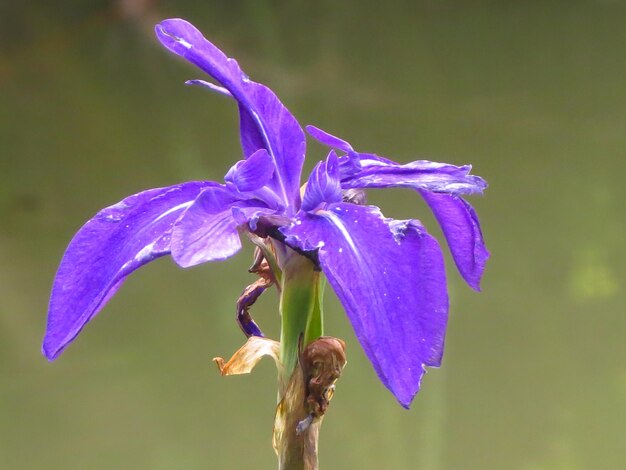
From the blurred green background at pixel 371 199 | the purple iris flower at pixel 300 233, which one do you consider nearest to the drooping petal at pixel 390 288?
the purple iris flower at pixel 300 233

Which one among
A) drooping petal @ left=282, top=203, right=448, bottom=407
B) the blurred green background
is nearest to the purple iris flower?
drooping petal @ left=282, top=203, right=448, bottom=407

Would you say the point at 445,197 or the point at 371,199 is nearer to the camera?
the point at 445,197

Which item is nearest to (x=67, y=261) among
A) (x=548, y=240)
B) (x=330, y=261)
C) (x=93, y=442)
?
(x=330, y=261)

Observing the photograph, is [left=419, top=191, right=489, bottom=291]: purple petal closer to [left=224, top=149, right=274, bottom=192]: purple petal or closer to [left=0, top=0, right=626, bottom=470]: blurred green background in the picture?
[left=224, top=149, right=274, bottom=192]: purple petal

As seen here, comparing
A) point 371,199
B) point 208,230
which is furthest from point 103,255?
point 371,199

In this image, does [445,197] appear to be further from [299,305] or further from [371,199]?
[371,199]

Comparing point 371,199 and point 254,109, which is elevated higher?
point 371,199

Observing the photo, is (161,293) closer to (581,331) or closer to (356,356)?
(356,356)
